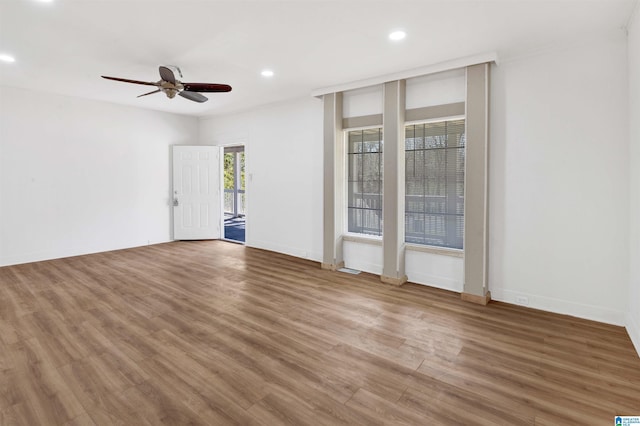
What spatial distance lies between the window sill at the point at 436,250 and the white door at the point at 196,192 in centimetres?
460

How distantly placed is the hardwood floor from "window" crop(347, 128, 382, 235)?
115 centimetres

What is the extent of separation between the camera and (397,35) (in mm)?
3119

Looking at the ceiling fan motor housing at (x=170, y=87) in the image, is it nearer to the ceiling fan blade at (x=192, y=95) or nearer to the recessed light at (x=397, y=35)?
the ceiling fan blade at (x=192, y=95)

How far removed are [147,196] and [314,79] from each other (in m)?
4.34

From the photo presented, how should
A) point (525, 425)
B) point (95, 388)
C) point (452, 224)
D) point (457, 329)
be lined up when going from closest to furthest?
point (525, 425)
point (95, 388)
point (457, 329)
point (452, 224)

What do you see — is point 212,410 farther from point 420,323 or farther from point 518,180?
point 518,180

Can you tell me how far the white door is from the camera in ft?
23.3

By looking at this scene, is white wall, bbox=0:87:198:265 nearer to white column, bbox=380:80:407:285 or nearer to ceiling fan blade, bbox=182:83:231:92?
ceiling fan blade, bbox=182:83:231:92

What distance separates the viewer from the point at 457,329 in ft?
9.92

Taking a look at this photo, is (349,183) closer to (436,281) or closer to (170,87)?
(436,281)

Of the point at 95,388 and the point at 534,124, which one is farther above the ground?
the point at 534,124

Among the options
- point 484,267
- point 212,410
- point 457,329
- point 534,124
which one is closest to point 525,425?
point 457,329

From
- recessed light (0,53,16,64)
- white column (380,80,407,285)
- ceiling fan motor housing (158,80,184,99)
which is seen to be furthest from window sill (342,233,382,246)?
recessed light (0,53,16,64)

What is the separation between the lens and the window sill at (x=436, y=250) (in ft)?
13.2
